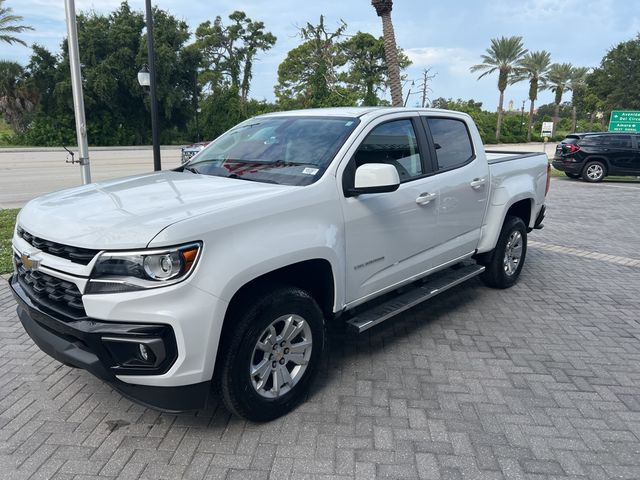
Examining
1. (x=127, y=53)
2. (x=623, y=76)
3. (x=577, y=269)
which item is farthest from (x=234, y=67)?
(x=577, y=269)

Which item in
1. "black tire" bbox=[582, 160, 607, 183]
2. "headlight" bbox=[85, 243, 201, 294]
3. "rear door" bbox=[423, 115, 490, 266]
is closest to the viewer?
"headlight" bbox=[85, 243, 201, 294]

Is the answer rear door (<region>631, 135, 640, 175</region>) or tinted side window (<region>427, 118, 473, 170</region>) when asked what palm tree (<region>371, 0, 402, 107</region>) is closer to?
rear door (<region>631, 135, 640, 175</region>)

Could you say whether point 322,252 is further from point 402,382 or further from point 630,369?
point 630,369

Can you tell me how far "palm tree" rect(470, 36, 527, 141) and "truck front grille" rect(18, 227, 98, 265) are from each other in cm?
4646

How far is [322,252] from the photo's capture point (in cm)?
303

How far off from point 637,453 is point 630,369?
1.17 m

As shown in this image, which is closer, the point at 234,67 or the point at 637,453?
the point at 637,453

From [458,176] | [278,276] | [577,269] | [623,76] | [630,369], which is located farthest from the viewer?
[623,76]

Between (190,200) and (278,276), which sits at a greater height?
(190,200)

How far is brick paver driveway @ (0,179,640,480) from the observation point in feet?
8.73

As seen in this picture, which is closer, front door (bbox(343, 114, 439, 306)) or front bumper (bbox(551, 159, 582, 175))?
front door (bbox(343, 114, 439, 306))

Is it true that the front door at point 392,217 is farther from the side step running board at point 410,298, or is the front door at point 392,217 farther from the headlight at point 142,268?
the headlight at point 142,268

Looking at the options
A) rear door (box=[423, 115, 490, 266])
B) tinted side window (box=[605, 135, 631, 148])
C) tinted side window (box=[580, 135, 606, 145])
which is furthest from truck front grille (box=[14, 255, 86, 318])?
tinted side window (box=[605, 135, 631, 148])

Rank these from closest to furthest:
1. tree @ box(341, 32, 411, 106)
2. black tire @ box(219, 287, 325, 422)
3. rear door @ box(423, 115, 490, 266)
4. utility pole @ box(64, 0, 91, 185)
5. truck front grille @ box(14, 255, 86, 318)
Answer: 1. truck front grille @ box(14, 255, 86, 318)
2. black tire @ box(219, 287, 325, 422)
3. rear door @ box(423, 115, 490, 266)
4. utility pole @ box(64, 0, 91, 185)
5. tree @ box(341, 32, 411, 106)
